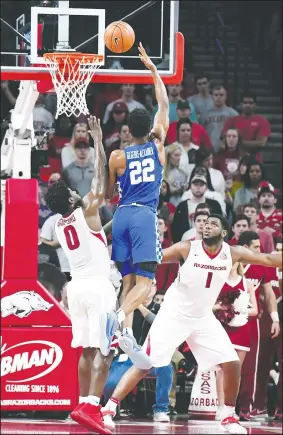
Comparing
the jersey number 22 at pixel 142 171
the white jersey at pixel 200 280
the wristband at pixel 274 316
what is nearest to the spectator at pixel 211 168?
the wristband at pixel 274 316

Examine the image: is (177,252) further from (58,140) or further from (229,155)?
(229,155)

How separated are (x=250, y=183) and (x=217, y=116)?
5.39 feet

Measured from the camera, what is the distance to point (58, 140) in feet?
61.7

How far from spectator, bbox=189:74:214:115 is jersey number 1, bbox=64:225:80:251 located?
8.42 metres

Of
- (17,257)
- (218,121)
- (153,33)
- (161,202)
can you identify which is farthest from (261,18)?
(17,257)

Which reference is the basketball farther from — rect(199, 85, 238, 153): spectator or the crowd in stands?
rect(199, 85, 238, 153): spectator

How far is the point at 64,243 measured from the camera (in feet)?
38.9

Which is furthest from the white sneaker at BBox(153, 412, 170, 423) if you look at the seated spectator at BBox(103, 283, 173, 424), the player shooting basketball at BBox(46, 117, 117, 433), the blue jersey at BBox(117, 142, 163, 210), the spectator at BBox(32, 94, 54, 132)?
the spectator at BBox(32, 94, 54, 132)

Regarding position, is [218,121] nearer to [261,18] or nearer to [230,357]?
[261,18]

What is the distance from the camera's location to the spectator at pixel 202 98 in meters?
20.0

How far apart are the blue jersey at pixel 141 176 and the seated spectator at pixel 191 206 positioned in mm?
5400

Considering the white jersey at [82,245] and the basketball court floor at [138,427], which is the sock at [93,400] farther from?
the basketball court floor at [138,427]

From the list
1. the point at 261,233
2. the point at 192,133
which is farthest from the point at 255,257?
the point at 192,133

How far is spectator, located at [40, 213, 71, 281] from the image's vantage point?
1677 cm
